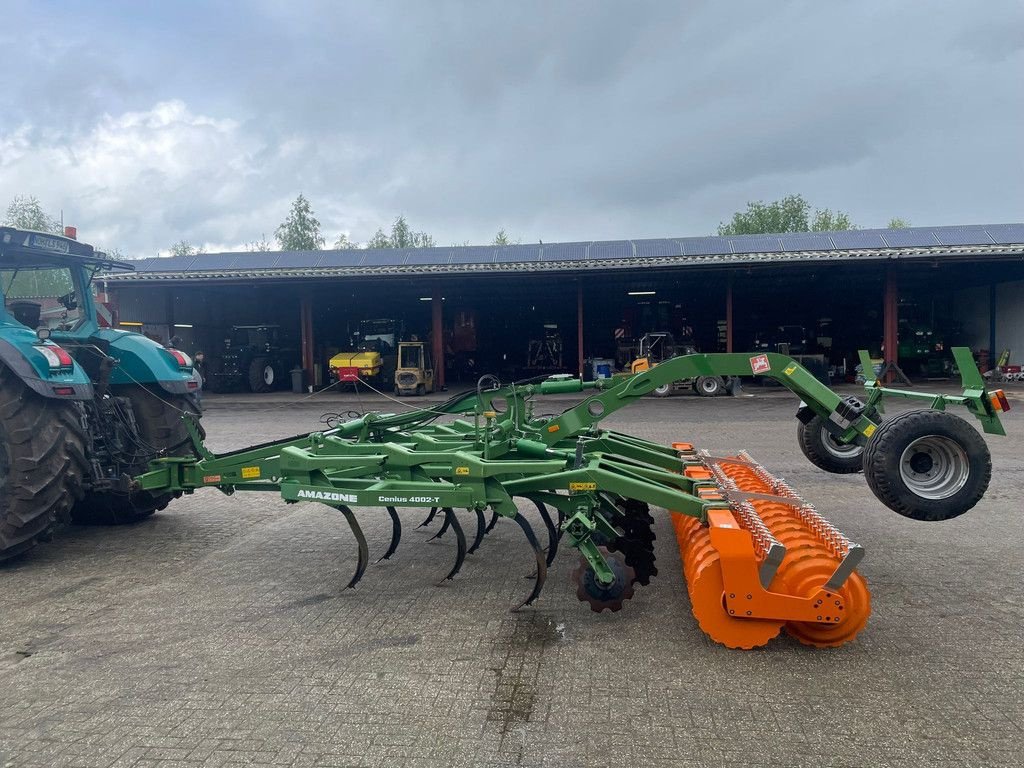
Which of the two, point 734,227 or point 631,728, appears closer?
point 631,728

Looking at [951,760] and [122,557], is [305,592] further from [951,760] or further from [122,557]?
[951,760]

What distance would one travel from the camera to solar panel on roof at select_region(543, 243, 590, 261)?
22781 mm

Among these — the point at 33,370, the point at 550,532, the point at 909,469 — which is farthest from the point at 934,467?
the point at 33,370

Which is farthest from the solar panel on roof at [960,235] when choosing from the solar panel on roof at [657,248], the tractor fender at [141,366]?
the tractor fender at [141,366]

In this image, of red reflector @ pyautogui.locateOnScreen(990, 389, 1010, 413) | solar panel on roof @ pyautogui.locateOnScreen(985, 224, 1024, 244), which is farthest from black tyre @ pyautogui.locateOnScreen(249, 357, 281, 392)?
solar panel on roof @ pyautogui.locateOnScreen(985, 224, 1024, 244)

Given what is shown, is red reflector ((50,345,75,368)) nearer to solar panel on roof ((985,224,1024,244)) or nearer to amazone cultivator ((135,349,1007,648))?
amazone cultivator ((135,349,1007,648))

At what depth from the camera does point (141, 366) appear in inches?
228

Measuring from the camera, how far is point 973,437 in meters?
3.95

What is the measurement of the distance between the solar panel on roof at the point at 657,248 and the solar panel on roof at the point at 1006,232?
8838 mm

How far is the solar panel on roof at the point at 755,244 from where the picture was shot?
21.5m

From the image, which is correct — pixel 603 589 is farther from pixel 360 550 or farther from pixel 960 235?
pixel 960 235

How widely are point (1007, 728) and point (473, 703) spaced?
6.78ft

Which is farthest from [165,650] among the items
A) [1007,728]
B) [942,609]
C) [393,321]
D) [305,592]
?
[393,321]

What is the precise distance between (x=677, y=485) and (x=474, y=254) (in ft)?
67.1
